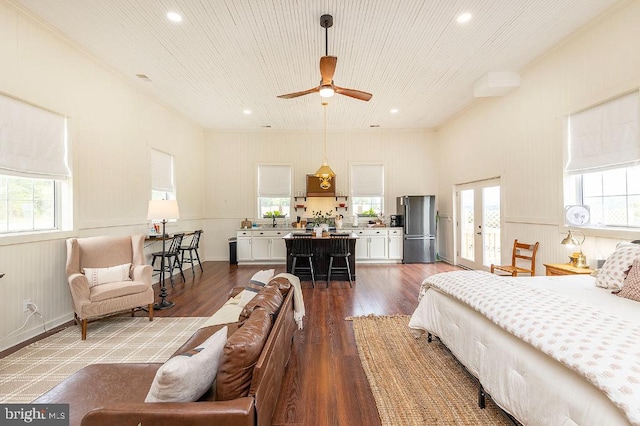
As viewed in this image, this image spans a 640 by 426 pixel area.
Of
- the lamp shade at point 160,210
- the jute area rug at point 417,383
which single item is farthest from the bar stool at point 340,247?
the lamp shade at point 160,210

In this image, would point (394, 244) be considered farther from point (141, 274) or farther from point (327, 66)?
point (141, 274)

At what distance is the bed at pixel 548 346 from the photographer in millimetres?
1171

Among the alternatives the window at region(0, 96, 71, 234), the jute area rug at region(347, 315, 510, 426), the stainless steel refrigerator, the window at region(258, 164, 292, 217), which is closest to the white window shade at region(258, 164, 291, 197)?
the window at region(258, 164, 292, 217)

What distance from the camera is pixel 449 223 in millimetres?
7141

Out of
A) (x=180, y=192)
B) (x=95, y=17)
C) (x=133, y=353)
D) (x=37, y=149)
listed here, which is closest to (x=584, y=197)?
(x=133, y=353)

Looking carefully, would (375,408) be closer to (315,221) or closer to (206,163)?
(315,221)

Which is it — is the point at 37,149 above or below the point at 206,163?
below

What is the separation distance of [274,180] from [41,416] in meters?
6.70

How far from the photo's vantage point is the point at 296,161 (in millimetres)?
7797

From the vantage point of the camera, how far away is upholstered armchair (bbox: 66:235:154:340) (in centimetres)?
312

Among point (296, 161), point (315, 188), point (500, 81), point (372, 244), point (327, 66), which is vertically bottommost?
point (372, 244)

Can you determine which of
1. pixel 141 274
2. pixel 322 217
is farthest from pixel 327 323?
pixel 322 217

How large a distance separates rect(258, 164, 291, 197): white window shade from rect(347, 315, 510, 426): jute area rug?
16.9 ft

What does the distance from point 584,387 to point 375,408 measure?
1277mm
